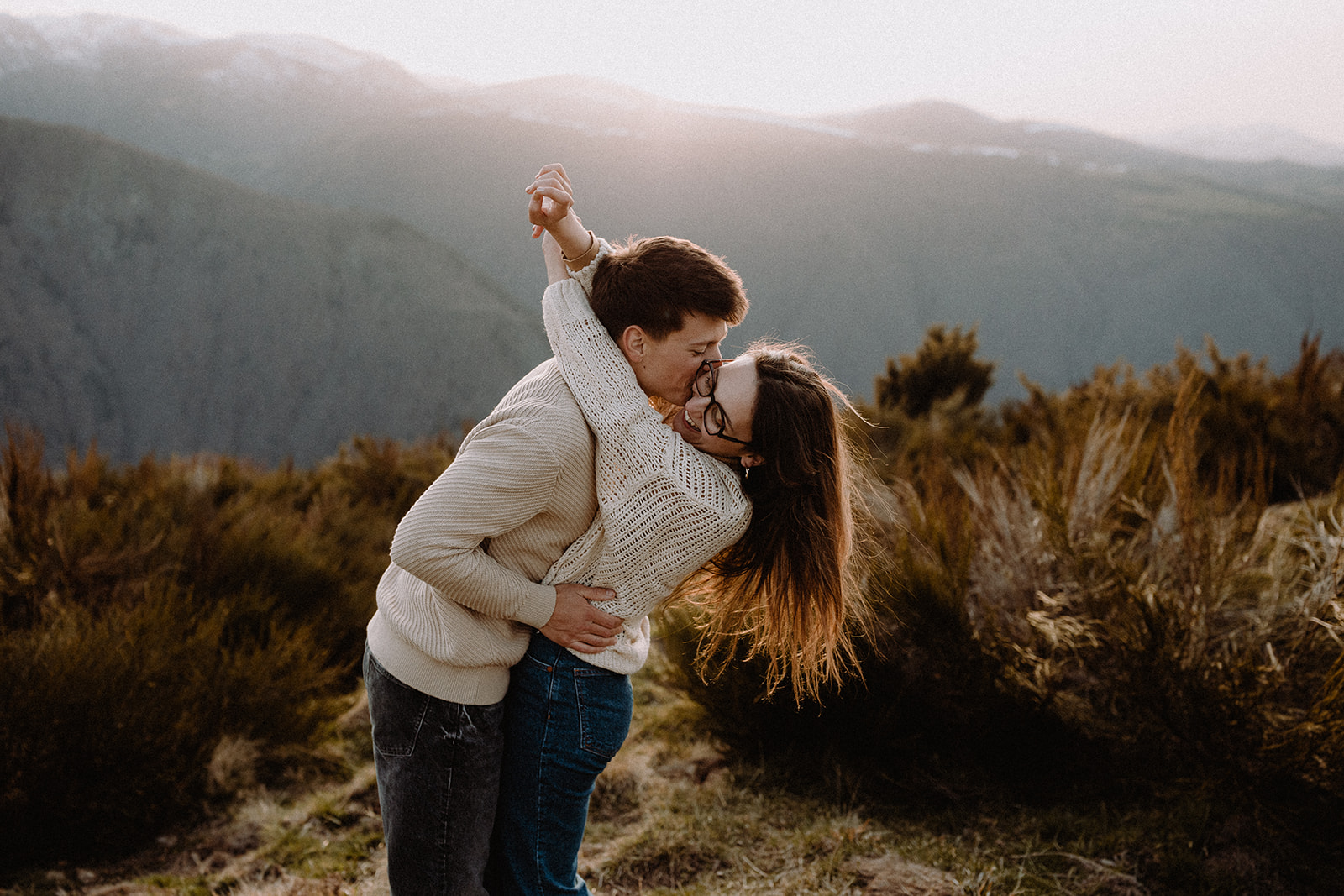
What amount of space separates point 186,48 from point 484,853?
7916 centimetres

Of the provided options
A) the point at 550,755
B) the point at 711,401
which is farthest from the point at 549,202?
the point at 550,755

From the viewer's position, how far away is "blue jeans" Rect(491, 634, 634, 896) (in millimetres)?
1524

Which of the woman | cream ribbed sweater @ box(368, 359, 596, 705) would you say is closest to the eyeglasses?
the woman

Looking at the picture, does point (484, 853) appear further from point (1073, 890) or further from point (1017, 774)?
point (1017, 774)

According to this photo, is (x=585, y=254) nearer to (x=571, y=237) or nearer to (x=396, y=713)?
(x=571, y=237)

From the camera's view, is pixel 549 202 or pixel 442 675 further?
pixel 549 202

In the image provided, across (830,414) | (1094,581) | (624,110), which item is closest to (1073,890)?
(1094,581)

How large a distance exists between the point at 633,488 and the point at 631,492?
1cm

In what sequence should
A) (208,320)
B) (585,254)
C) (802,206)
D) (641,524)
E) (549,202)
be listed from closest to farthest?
1. (641,524)
2. (549,202)
3. (585,254)
4. (208,320)
5. (802,206)

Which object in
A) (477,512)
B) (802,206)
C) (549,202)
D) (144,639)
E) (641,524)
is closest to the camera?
(477,512)

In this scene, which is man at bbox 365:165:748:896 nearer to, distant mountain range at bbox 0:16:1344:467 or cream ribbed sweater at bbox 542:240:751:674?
cream ribbed sweater at bbox 542:240:751:674

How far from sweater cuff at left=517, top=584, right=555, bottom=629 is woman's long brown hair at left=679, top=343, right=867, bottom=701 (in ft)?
1.44

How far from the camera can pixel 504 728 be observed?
5.17 feet

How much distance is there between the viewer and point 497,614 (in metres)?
1.40
